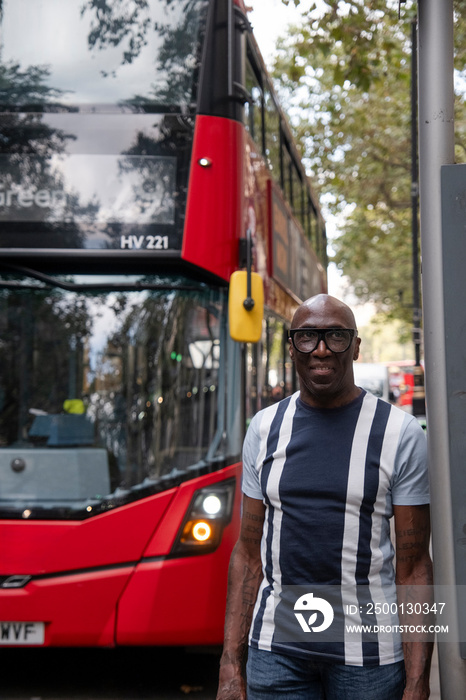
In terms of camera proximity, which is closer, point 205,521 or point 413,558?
point 413,558

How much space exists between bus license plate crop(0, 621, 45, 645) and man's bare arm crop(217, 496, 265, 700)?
2530 mm

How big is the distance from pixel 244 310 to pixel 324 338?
2.44 meters

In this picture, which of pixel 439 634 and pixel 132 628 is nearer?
pixel 439 634

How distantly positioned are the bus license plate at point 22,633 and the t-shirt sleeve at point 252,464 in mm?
2703

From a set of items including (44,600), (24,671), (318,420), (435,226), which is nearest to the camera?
(435,226)

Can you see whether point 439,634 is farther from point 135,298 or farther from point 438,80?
point 135,298

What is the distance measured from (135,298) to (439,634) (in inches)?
128

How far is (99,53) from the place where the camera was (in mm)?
5473

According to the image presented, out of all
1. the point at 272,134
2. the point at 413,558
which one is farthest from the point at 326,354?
the point at 272,134

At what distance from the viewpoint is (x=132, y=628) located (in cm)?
489

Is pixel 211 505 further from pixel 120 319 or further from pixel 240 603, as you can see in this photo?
pixel 240 603

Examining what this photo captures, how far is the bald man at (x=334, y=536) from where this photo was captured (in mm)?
2385

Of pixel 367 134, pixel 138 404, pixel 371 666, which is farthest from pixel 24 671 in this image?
pixel 367 134

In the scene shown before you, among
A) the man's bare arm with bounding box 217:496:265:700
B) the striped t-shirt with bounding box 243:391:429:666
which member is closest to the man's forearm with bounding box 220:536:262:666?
the man's bare arm with bounding box 217:496:265:700
